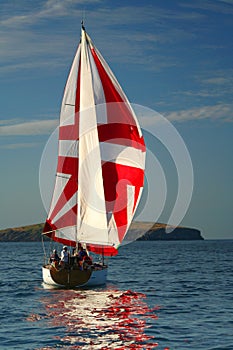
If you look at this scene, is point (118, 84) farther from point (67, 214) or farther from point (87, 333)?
point (87, 333)

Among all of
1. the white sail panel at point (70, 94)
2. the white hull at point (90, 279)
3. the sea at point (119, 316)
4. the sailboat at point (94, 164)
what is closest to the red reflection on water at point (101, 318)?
the sea at point (119, 316)

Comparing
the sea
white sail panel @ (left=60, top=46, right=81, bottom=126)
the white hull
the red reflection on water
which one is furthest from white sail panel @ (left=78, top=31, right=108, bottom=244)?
the red reflection on water

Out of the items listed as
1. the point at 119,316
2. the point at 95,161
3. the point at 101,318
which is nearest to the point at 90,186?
the point at 95,161

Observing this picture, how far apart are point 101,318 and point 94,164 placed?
39.1 feet

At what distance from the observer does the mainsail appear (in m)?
33.4

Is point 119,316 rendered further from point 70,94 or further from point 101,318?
point 70,94

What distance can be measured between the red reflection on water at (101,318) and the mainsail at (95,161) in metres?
3.91

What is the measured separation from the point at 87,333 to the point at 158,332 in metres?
2.35

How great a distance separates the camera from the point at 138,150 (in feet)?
113

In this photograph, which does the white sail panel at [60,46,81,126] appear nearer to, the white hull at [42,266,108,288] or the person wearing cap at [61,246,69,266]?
the person wearing cap at [61,246,69,266]

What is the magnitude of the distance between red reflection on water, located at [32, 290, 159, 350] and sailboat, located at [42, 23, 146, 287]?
11.2ft

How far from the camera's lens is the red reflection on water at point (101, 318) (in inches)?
745

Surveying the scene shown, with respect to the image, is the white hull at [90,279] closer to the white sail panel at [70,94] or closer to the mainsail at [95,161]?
the mainsail at [95,161]

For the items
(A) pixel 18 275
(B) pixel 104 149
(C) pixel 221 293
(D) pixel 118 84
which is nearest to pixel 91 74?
(D) pixel 118 84
